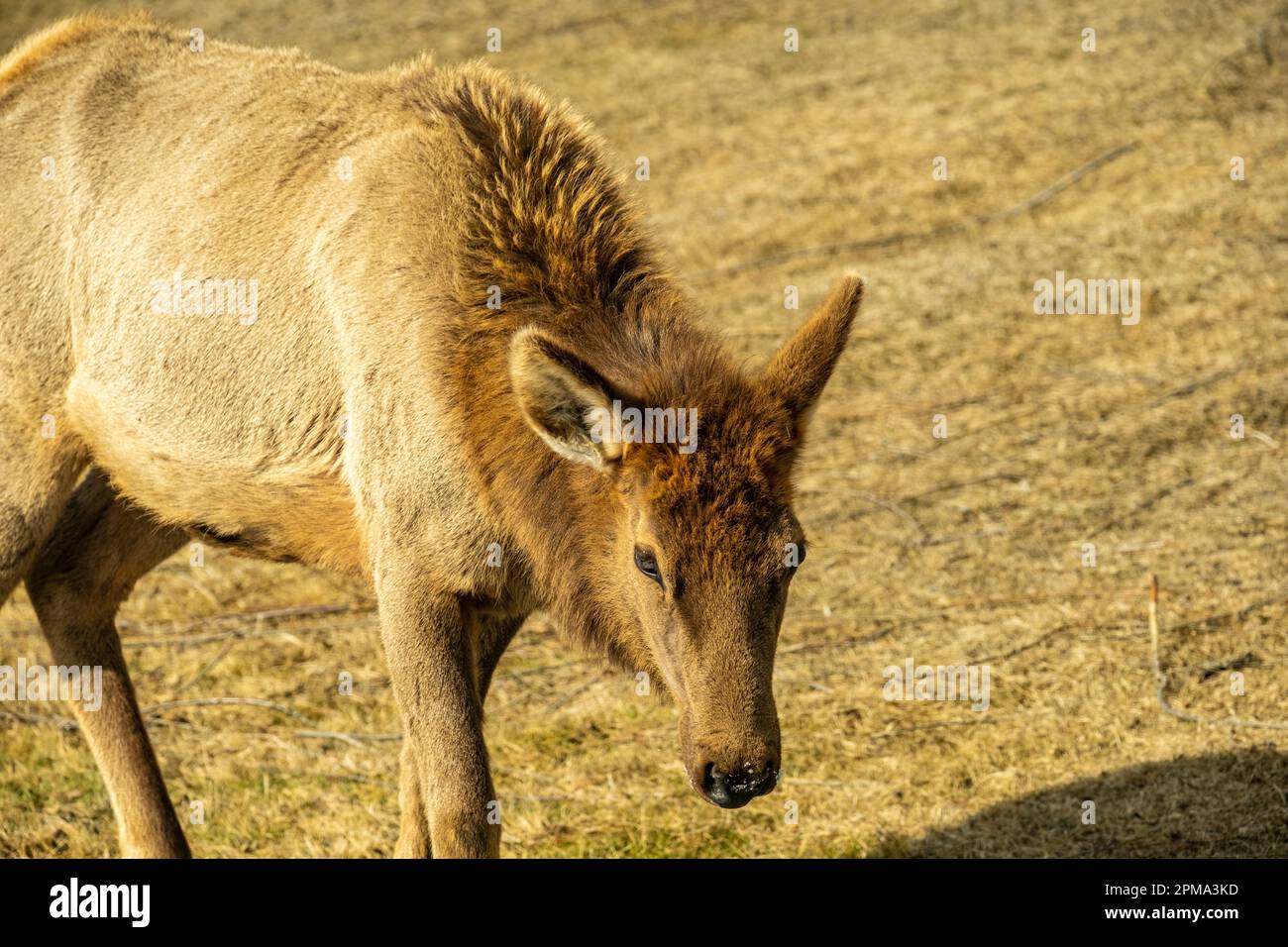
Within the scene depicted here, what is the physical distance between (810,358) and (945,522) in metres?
4.40

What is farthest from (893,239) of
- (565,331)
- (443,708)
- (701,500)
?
(701,500)

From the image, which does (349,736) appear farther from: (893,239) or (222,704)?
(893,239)

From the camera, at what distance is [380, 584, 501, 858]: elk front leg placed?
17.3ft

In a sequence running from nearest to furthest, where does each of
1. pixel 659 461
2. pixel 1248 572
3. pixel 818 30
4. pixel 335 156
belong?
pixel 659 461 < pixel 335 156 < pixel 1248 572 < pixel 818 30

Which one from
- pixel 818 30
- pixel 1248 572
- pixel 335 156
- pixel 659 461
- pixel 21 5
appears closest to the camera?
pixel 659 461

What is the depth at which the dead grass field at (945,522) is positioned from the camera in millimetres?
6754

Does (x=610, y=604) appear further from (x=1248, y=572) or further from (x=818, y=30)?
(x=818, y=30)

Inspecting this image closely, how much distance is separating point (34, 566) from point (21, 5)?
14.7m

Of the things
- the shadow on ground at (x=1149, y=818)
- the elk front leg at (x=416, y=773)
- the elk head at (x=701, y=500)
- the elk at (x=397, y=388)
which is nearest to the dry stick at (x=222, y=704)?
the elk at (x=397, y=388)

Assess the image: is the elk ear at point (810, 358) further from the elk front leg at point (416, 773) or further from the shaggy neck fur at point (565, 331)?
the elk front leg at point (416, 773)

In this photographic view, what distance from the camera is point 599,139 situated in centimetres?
581

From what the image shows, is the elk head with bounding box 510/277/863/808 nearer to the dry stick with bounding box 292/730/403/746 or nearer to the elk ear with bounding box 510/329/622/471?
the elk ear with bounding box 510/329/622/471

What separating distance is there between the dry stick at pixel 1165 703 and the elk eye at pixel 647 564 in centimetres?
332

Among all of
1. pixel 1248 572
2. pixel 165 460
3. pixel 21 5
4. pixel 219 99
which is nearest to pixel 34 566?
pixel 165 460
